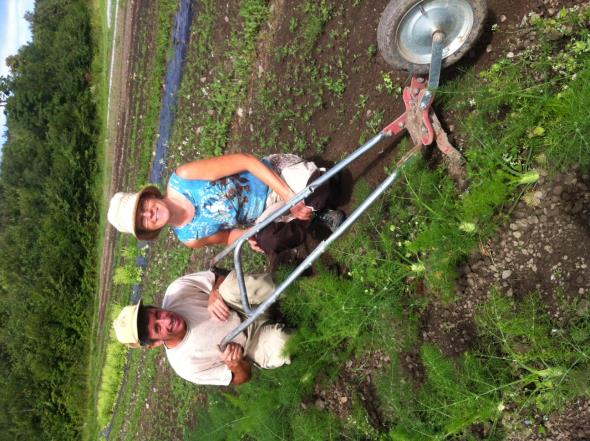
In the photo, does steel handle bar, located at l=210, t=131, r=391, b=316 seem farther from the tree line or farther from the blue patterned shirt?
the tree line

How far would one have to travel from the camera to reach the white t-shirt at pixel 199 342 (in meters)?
3.88

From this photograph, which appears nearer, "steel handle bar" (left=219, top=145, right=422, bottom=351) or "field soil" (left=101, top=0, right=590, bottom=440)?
"field soil" (left=101, top=0, right=590, bottom=440)

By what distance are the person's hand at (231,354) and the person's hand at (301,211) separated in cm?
124

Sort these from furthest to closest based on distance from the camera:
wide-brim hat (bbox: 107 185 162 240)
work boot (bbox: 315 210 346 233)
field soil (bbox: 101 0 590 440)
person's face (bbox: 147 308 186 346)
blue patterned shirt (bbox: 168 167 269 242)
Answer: work boot (bbox: 315 210 346 233), person's face (bbox: 147 308 186 346), blue patterned shirt (bbox: 168 167 269 242), wide-brim hat (bbox: 107 185 162 240), field soil (bbox: 101 0 590 440)

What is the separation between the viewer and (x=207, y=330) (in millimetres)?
3957

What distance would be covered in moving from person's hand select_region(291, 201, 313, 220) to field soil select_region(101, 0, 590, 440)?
82 centimetres

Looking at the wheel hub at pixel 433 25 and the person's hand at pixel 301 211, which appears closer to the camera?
the wheel hub at pixel 433 25

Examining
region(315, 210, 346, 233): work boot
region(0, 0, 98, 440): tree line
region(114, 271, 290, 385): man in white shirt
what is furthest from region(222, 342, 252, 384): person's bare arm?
region(0, 0, 98, 440): tree line

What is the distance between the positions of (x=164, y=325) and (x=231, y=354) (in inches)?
24.3

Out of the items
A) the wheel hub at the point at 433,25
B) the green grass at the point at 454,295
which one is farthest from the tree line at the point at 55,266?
the wheel hub at the point at 433,25

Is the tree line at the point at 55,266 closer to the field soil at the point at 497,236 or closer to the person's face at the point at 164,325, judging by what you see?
the person's face at the point at 164,325

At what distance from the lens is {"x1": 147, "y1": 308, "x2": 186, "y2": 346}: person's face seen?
3.71 m

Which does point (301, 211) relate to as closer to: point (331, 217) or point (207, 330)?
point (331, 217)

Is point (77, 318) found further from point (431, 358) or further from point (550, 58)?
point (550, 58)
